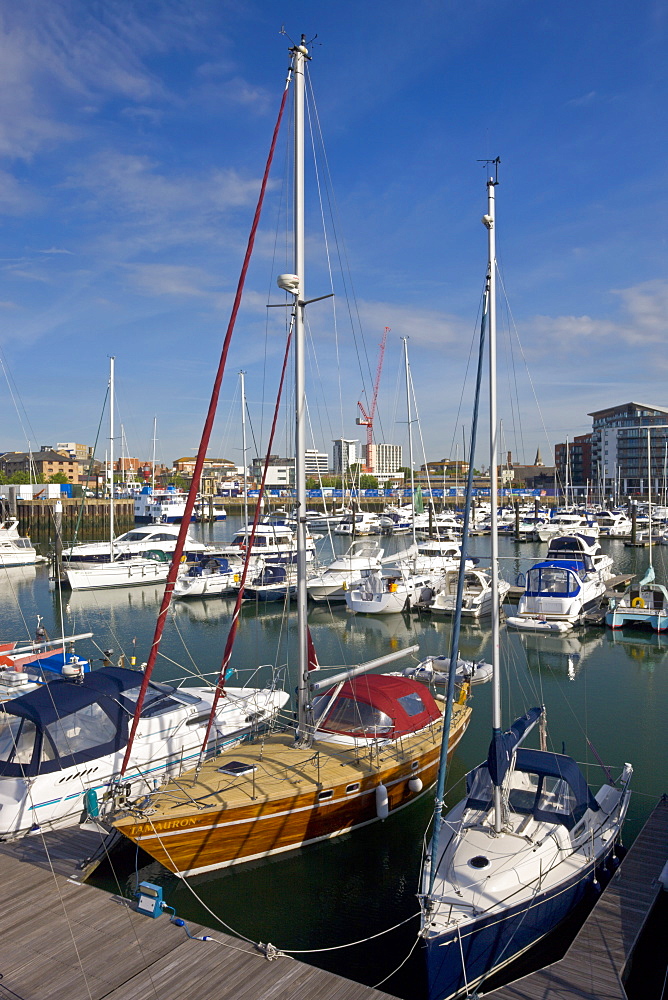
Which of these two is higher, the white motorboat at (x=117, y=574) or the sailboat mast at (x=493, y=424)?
the sailboat mast at (x=493, y=424)

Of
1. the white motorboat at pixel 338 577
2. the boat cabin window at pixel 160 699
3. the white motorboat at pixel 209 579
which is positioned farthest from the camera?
the white motorboat at pixel 209 579

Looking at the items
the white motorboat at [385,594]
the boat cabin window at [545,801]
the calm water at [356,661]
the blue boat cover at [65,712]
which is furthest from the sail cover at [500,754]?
the white motorboat at [385,594]

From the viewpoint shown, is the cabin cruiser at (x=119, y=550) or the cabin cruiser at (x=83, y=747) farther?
the cabin cruiser at (x=119, y=550)

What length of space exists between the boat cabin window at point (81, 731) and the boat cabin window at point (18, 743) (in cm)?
40

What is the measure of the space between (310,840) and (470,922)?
4139 millimetres

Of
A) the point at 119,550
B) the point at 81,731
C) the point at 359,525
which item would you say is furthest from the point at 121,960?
the point at 359,525

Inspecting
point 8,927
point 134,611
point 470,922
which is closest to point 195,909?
point 8,927

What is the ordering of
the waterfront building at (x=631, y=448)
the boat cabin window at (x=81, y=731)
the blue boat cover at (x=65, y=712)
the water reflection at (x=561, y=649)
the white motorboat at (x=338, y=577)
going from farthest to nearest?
the waterfront building at (x=631, y=448)
the white motorboat at (x=338, y=577)
the water reflection at (x=561, y=649)
the boat cabin window at (x=81, y=731)
the blue boat cover at (x=65, y=712)

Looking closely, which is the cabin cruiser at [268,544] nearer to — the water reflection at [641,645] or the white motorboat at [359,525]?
the water reflection at [641,645]

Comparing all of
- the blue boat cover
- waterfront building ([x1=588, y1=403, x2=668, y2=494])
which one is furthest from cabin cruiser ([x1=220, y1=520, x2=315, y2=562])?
waterfront building ([x1=588, y1=403, x2=668, y2=494])

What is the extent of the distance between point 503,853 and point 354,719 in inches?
184

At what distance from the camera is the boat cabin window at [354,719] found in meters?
13.4

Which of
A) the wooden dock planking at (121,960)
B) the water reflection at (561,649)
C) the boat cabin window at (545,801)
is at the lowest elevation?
the water reflection at (561,649)

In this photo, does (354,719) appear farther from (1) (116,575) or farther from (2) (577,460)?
(2) (577,460)
